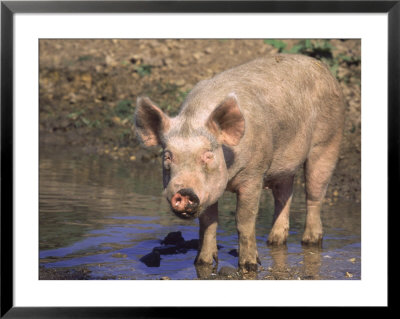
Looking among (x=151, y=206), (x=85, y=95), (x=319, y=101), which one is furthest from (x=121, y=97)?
(x=319, y=101)

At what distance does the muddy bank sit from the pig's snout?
25.6ft

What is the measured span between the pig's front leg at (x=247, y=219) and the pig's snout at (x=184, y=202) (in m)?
1.28

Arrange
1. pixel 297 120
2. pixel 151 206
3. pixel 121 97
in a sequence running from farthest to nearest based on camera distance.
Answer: pixel 121 97 < pixel 151 206 < pixel 297 120

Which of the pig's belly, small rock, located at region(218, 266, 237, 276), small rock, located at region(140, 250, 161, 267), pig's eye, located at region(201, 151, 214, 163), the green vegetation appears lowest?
small rock, located at region(218, 266, 237, 276)

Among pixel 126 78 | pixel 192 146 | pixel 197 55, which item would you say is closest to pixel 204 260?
pixel 192 146

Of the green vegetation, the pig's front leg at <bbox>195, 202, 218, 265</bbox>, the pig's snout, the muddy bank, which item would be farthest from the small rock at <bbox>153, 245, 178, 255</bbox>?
the green vegetation

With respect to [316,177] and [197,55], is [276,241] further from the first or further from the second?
[197,55]

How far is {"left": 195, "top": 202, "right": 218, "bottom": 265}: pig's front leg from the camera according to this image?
8.49 m

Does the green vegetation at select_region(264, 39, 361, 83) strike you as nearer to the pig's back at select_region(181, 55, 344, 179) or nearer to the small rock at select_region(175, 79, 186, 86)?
the small rock at select_region(175, 79, 186, 86)

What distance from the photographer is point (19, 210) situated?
695 centimetres

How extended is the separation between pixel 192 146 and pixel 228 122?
43 cm

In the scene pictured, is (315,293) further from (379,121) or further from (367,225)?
(379,121)

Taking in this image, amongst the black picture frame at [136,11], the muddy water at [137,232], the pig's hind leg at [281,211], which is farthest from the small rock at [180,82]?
the black picture frame at [136,11]

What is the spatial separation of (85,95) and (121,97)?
2.77ft
